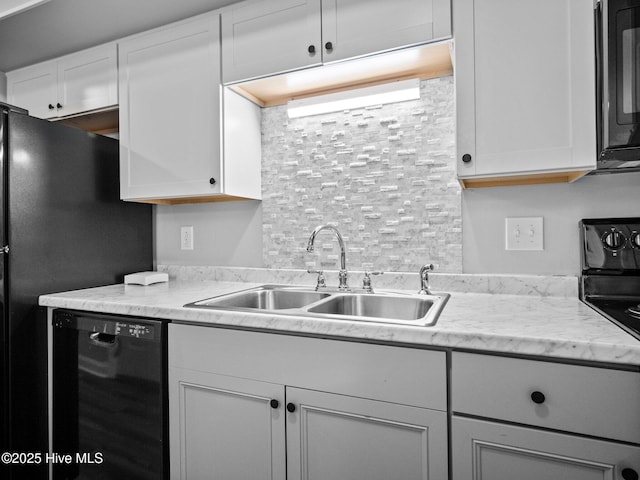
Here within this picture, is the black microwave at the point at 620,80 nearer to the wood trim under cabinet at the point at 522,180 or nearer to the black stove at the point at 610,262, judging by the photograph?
the wood trim under cabinet at the point at 522,180

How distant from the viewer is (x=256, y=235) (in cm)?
198

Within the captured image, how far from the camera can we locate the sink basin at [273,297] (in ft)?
5.38

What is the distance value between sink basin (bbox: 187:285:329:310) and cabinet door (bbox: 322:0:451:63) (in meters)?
0.99

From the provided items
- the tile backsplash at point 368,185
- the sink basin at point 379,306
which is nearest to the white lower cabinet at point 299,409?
the sink basin at point 379,306

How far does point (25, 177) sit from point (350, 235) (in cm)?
142

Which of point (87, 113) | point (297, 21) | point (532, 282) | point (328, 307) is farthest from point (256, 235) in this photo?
point (532, 282)

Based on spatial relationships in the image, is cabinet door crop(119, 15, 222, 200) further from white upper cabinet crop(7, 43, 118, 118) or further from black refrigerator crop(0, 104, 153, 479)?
black refrigerator crop(0, 104, 153, 479)

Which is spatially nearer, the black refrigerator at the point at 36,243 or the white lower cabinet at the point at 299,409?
the white lower cabinet at the point at 299,409

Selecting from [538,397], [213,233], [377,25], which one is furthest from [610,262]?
[213,233]

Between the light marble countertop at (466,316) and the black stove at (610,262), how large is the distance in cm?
7

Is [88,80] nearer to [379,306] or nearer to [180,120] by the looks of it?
[180,120]

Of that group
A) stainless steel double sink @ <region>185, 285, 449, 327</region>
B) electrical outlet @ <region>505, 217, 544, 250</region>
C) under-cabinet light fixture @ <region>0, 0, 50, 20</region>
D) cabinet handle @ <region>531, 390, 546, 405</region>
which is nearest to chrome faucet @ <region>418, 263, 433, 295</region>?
stainless steel double sink @ <region>185, 285, 449, 327</region>

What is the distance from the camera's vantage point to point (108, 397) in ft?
4.77

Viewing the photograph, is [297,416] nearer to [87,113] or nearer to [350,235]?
[350,235]
